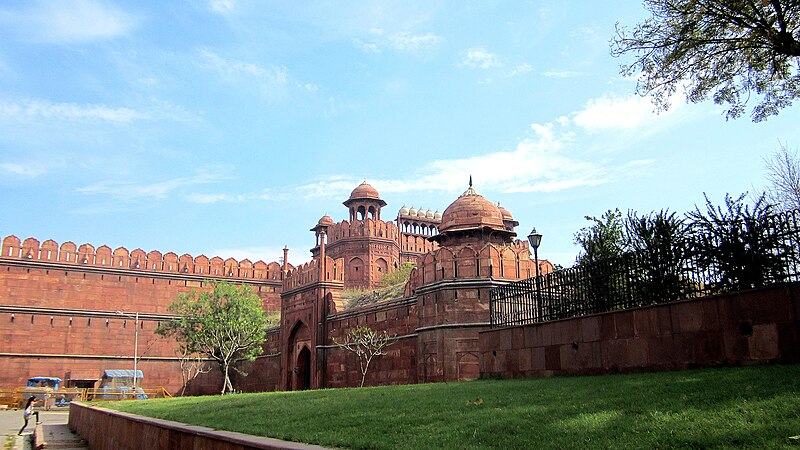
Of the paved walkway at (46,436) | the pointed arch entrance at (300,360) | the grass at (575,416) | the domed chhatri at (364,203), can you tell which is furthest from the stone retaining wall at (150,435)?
the domed chhatri at (364,203)

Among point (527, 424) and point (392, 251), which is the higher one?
point (392, 251)

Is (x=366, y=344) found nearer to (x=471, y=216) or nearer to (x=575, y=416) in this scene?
(x=471, y=216)

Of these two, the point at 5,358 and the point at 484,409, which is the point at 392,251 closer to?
the point at 5,358

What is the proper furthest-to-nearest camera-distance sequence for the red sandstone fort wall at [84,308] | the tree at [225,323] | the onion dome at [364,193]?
the onion dome at [364,193]
the red sandstone fort wall at [84,308]
the tree at [225,323]

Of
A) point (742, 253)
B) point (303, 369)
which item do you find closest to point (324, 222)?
point (303, 369)

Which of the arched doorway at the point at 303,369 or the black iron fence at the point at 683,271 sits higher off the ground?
the black iron fence at the point at 683,271

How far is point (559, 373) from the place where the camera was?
1084cm

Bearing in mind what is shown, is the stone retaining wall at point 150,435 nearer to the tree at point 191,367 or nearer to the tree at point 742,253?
the tree at point 742,253

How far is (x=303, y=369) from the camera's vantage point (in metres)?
26.6

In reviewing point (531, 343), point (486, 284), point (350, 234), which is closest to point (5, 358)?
point (350, 234)

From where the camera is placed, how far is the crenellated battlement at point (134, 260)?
116 ft

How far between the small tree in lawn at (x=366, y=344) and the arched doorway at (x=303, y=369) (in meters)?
4.06

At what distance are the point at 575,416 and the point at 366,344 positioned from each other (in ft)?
52.7

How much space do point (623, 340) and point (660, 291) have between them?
0.89m
